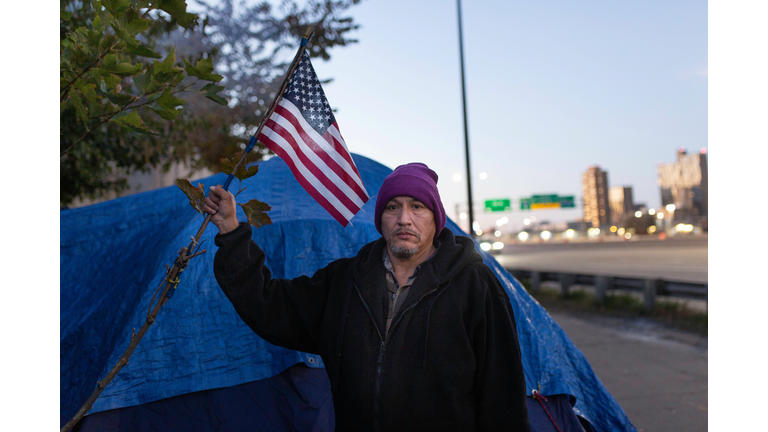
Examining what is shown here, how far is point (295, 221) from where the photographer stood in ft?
11.6

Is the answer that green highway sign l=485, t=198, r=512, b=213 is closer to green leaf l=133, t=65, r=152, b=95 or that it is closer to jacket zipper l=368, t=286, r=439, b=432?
jacket zipper l=368, t=286, r=439, b=432

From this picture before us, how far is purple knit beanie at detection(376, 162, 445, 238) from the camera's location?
234 centimetres

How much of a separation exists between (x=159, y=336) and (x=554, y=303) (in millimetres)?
9505

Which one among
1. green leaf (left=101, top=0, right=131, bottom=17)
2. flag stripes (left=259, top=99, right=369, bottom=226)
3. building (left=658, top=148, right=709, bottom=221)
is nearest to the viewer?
green leaf (left=101, top=0, right=131, bottom=17)

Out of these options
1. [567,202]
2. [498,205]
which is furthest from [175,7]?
[567,202]

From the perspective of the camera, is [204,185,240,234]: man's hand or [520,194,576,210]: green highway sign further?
[520,194,576,210]: green highway sign

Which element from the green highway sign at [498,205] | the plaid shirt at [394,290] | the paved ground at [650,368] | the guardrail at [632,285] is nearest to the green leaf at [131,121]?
the plaid shirt at [394,290]

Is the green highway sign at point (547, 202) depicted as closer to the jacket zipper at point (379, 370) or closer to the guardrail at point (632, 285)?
the guardrail at point (632, 285)

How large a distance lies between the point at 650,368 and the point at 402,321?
17.1ft

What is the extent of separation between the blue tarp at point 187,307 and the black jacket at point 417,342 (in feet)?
3.24

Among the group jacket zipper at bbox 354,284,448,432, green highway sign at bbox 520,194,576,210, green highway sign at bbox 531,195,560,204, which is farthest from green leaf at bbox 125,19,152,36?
→ green highway sign at bbox 531,195,560,204

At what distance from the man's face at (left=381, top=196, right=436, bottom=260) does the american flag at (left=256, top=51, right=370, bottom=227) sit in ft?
1.28

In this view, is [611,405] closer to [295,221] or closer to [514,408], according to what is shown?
[514,408]
